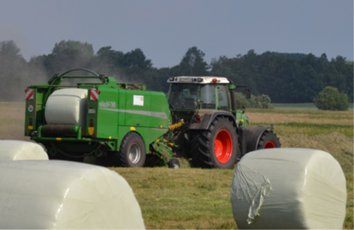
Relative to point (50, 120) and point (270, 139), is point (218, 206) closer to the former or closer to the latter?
point (50, 120)

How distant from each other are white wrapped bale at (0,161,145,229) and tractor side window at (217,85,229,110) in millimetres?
12800

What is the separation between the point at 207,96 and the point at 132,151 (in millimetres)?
2320

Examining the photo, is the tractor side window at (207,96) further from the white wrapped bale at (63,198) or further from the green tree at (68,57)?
the white wrapped bale at (63,198)

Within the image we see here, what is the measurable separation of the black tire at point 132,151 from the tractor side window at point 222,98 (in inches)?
88.4

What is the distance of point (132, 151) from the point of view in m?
16.3

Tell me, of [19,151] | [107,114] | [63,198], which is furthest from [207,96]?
[63,198]

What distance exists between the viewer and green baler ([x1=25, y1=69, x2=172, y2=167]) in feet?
50.8

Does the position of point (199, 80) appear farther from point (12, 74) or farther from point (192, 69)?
point (192, 69)

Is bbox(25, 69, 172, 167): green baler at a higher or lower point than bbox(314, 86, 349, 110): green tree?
lower

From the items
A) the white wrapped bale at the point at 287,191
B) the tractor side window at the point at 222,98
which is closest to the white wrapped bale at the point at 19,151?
the white wrapped bale at the point at 287,191

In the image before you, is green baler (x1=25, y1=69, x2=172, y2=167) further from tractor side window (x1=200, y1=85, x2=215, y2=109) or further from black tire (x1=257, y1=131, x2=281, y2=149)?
black tire (x1=257, y1=131, x2=281, y2=149)

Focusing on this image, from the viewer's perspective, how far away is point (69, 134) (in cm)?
1560

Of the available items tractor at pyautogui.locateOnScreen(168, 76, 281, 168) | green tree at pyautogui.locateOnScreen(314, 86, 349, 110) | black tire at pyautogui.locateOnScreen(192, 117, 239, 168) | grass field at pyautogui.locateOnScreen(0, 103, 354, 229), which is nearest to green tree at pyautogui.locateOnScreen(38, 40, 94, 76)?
tractor at pyautogui.locateOnScreen(168, 76, 281, 168)

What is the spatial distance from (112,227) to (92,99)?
34.6 feet
